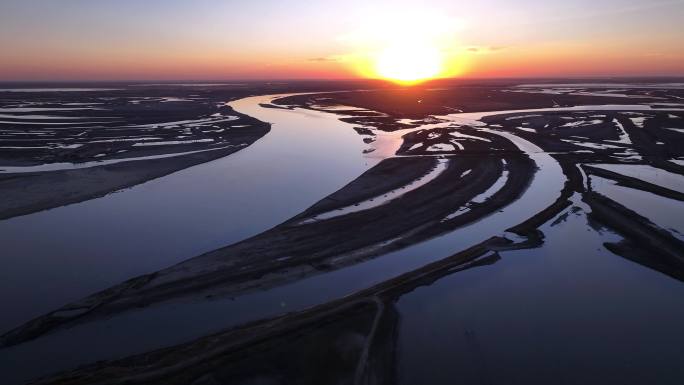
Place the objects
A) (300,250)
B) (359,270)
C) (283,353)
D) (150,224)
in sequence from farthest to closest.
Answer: (150,224) → (300,250) → (359,270) → (283,353)

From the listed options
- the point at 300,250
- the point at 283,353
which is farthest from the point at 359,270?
the point at 283,353

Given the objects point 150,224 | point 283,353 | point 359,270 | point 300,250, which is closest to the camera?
point 283,353

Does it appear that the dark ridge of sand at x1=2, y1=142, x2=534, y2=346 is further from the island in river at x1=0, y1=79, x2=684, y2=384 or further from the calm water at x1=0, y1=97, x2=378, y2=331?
the calm water at x1=0, y1=97, x2=378, y2=331

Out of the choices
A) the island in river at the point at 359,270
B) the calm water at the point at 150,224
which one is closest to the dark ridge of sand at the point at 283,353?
the island in river at the point at 359,270

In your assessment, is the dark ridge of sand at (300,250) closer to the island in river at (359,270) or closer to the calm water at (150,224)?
the island in river at (359,270)

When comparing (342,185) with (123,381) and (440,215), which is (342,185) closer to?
(440,215)

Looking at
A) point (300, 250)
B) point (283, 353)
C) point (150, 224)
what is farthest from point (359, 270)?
point (150, 224)

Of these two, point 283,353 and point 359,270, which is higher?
point 283,353

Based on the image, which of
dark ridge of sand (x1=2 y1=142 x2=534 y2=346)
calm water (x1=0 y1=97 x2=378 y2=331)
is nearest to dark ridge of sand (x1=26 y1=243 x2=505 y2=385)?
dark ridge of sand (x1=2 y1=142 x2=534 y2=346)

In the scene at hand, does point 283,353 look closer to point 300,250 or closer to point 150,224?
point 300,250

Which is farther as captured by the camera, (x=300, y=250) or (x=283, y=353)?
(x=300, y=250)
